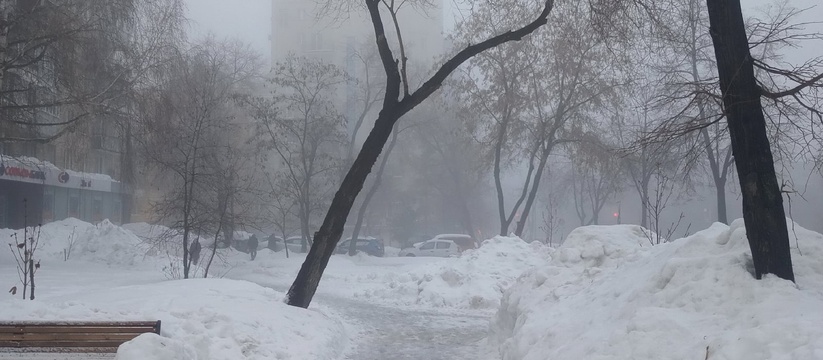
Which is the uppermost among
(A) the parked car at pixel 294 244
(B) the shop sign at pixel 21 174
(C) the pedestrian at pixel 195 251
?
(B) the shop sign at pixel 21 174

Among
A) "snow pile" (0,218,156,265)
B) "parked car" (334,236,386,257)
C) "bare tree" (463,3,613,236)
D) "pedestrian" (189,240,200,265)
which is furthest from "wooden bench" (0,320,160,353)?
"parked car" (334,236,386,257)

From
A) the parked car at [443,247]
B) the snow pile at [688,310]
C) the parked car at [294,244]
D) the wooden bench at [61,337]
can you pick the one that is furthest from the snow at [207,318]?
the parked car at [294,244]

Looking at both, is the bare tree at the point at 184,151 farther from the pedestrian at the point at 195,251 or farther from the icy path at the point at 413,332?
the icy path at the point at 413,332

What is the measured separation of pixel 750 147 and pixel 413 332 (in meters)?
8.73

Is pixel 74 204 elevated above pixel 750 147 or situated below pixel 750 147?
above

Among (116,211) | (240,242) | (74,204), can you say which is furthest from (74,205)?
(240,242)

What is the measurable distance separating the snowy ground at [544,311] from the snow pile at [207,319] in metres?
0.03

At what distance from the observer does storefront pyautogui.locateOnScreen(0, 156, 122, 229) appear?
3438 centimetres

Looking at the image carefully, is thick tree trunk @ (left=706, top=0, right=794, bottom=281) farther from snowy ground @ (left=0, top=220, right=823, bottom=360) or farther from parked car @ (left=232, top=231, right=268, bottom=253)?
parked car @ (left=232, top=231, right=268, bottom=253)

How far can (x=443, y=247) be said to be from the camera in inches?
1756

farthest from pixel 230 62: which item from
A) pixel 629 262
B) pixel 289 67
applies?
pixel 629 262

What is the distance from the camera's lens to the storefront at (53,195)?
113 ft

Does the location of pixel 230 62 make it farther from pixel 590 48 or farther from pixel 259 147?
pixel 590 48

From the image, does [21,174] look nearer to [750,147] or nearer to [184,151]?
[184,151]
